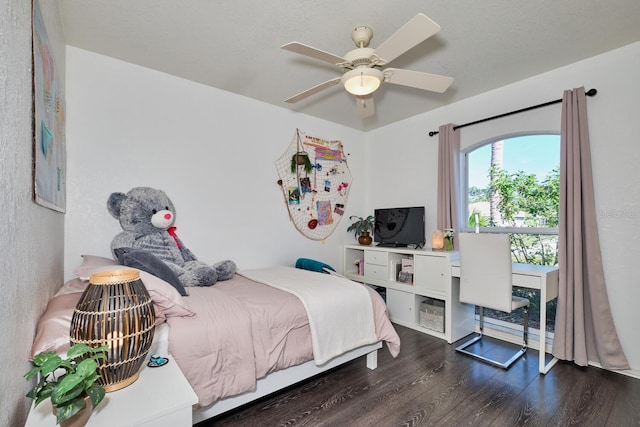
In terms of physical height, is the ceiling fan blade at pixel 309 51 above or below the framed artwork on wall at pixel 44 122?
above

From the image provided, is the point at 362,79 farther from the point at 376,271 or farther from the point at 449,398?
the point at 376,271

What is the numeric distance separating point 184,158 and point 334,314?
1.96 metres

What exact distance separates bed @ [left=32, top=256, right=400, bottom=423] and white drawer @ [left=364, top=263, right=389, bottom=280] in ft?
3.92

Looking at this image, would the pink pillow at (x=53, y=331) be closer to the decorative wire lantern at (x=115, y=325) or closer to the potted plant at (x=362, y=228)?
the decorative wire lantern at (x=115, y=325)

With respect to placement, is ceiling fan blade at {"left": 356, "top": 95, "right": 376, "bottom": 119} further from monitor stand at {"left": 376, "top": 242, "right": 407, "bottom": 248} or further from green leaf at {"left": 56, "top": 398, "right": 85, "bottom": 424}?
green leaf at {"left": 56, "top": 398, "right": 85, "bottom": 424}

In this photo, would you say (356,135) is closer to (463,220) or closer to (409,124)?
(409,124)

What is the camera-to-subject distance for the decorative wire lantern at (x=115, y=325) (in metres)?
1.01

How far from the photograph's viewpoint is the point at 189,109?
9.30 ft

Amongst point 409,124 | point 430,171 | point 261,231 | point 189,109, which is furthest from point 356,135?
point 189,109

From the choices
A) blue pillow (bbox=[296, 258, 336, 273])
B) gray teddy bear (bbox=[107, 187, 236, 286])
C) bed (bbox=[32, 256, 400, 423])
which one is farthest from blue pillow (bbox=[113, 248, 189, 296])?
blue pillow (bbox=[296, 258, 336, 273])

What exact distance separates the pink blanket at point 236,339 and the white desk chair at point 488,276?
1519mm

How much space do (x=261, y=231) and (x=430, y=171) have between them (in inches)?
80.4

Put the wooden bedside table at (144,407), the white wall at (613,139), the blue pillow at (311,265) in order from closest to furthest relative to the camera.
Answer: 1. the wooden bedside table at (144,407)
2. the white wall at (613,139)
3. the blue pillow at (311,265)

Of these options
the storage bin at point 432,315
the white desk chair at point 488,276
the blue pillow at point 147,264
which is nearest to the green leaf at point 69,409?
the blue pillow at point 147,264
